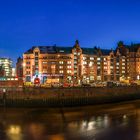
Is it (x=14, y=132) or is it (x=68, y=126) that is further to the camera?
(x=68, y=126)

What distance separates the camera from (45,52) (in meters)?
156

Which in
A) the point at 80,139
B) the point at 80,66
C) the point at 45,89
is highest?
the point at 80,66

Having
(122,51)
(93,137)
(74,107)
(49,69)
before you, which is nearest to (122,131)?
(93,137)

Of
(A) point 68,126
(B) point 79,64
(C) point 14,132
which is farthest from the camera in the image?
(B) point 79,64

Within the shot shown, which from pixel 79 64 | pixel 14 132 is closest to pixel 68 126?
pixel 14 132

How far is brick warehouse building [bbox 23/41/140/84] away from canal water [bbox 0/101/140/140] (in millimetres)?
85714

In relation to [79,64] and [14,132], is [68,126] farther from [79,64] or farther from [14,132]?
[79,64]

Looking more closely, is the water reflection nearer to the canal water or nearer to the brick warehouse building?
the canal water

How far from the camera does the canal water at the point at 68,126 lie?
3716 centimetres

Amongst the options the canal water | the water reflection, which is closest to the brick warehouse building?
the canal water

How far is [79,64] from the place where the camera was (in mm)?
162250

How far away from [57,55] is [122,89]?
74456mm

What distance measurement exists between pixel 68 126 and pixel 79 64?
119362mm

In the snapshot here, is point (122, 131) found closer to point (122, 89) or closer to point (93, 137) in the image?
point (93, 137)
